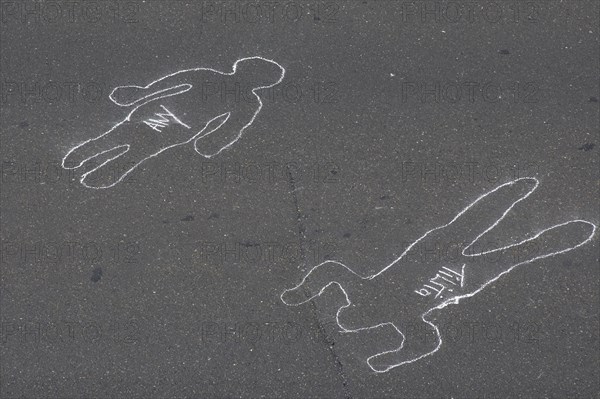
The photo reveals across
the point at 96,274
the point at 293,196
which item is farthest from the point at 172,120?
the point at 96,274

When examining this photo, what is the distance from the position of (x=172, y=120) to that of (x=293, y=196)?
0.77 metres

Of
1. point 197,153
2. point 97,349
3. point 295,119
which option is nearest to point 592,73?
point 295,119

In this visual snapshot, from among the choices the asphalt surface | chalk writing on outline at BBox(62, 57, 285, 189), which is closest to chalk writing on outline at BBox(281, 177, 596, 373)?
the asphalt surface

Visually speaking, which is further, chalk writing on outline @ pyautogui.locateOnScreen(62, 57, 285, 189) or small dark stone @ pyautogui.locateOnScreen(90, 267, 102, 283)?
chalk writing on outline @ pyautogui.locateOnScreen(62, 57, 285, 189)

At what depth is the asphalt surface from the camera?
12.0ft

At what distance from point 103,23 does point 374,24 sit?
150 centimetres

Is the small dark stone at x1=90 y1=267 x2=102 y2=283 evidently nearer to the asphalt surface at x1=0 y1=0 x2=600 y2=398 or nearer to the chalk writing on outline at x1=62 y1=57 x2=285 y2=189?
the asphalt surface at x1=0 y1=0 x2=600 y2=398

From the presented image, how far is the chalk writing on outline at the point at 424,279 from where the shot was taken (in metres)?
3.71

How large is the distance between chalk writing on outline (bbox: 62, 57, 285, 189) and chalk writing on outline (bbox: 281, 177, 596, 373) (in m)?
0.91

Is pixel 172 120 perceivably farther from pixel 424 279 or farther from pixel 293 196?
pixel 424 279

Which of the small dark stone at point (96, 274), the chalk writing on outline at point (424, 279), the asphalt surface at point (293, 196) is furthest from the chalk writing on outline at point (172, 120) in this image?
the chalk writing on outline at point (424, 279)

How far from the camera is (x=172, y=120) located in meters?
3.97

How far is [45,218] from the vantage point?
3.81 meters

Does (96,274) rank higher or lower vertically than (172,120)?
lower
